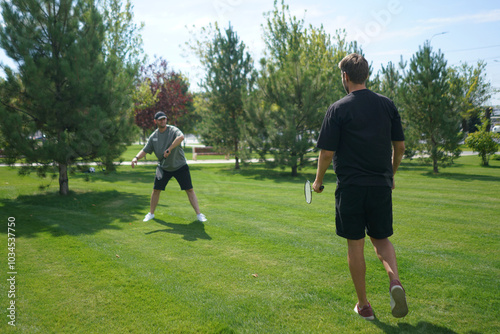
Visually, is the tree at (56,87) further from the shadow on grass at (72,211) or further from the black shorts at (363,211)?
the black shorts at (363,211)

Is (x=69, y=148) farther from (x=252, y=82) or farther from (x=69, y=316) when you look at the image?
(x=252, y=82)

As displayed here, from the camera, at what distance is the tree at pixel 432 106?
17.1m

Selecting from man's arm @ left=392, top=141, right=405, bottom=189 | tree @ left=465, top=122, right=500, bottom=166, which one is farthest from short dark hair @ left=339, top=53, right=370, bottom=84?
tree @ left=465, top=122, right=500, bottom=166

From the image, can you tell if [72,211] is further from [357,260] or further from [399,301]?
[399,301]

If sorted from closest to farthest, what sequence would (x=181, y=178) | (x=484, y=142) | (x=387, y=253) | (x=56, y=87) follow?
1. (x=387, y=253)
2. (x=181, y=178)
3. (x=56, y=87)
4. (x=484, y=142)

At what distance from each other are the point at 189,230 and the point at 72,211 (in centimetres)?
353

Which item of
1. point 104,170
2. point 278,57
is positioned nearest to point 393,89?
point 278,57

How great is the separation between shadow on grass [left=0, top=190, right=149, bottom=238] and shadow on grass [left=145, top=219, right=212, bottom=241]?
3.20 feet

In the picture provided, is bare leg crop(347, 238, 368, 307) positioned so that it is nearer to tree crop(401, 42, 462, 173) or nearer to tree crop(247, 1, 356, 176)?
tree crop(247, 1, 356, 176)

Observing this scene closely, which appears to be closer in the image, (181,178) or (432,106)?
(181,178)

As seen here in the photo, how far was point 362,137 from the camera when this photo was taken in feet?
10.00

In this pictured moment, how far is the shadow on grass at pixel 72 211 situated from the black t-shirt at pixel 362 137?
496cm

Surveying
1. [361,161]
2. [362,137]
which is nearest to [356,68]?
[362,137]

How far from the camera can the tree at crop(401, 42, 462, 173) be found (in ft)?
56.0
